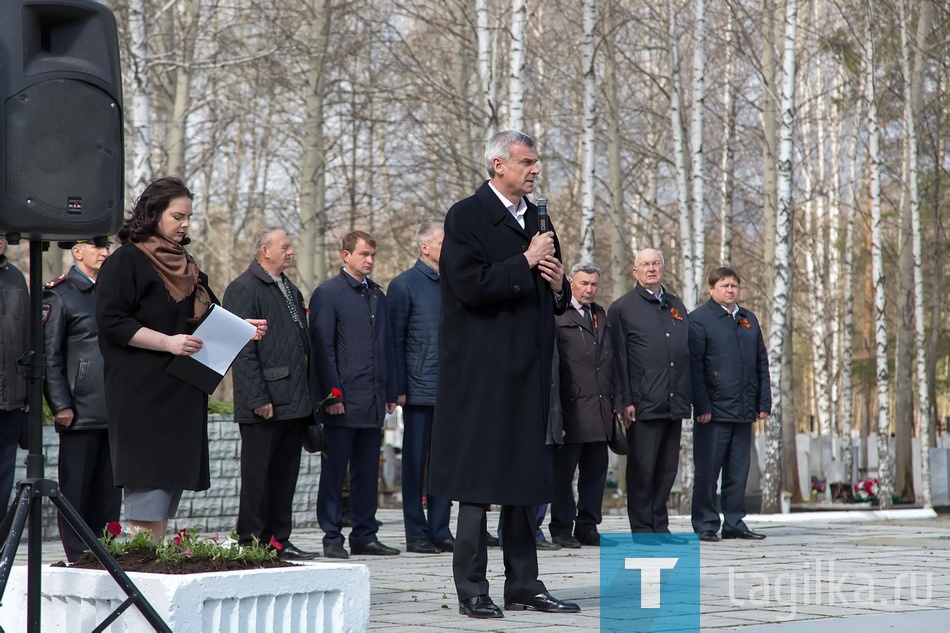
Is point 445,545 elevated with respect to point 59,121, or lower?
lower

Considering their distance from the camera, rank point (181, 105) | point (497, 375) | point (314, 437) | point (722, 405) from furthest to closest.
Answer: point (181, 105), point (722, 405), point (314, 437), point (497, 375)

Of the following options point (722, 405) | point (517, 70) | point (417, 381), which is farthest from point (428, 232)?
point (517, 70)

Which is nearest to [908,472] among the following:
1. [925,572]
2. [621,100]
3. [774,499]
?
[774,499]

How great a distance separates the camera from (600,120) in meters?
28.6

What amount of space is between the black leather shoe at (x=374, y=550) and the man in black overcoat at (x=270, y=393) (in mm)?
706

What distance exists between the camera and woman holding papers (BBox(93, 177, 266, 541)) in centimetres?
580

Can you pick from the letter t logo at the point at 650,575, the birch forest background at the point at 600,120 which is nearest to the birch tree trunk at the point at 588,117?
the birch forest background at the point at 600,120

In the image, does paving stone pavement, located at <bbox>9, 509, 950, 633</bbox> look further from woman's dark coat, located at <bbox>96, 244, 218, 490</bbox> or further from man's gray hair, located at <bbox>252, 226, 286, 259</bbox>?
man's gray hair, located at <bbox>252, 226, 286, 259</bbox>

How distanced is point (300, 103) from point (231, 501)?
1498cm

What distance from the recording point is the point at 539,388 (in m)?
6.33

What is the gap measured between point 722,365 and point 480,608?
A: 524 centimetres

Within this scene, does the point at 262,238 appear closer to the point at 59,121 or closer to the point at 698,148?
the point at 59,121

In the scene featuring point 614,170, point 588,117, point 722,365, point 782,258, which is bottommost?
point 722,365

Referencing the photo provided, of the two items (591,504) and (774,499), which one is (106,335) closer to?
(591,504)
